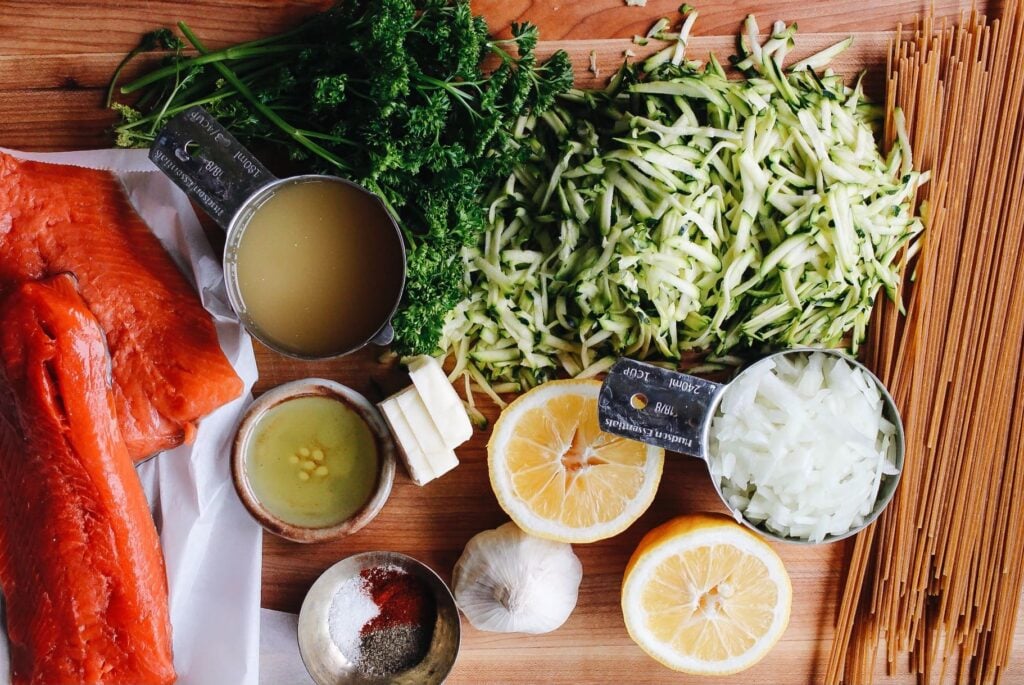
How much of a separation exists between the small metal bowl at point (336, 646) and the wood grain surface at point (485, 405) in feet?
0.35

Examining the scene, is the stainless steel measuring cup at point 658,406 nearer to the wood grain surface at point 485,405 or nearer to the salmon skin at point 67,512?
the wood grain surface at point 485,405

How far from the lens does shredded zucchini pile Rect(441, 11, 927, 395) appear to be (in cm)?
213

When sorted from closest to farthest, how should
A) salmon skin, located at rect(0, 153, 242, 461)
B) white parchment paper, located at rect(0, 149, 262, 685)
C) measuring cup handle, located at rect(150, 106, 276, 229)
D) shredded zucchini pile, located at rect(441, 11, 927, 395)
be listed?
measuring cup handle, located at rect(150, 106, 276, 229) < shredded zucchini pile, located at rect(441, 11, 927, 395) < salmon skin, located at rect(0, 153, 242, 461) < white parchment paper, located at rect(0, 149, 262, 685)

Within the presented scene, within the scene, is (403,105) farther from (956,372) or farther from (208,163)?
(956,372)

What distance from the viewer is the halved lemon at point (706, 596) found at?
7.17 feet

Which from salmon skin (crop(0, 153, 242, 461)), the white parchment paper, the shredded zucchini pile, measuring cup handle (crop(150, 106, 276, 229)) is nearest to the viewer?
measuring cup handle (crop(150, 106, 276, 229))

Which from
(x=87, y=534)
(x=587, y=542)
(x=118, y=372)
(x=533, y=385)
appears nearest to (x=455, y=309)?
(x=533, y=385)

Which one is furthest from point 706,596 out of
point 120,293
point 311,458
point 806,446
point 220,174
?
point 120,293

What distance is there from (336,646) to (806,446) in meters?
1.47

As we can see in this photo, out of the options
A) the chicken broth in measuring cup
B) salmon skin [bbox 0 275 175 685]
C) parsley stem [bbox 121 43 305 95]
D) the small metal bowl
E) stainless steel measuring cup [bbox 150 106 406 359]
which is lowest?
the small metal bowl

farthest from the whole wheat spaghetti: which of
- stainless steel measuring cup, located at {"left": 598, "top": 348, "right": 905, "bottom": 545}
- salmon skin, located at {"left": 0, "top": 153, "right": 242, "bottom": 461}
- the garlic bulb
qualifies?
salmon skin, located at {"left": 0, "top": 153, "right": 242, "bottom": 461}

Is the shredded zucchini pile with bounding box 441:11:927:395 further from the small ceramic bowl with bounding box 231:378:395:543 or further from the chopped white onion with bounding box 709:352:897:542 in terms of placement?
the small ceramic bowl with bounding box 231:378:395:543

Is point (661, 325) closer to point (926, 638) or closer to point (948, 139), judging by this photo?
point (948, 139)

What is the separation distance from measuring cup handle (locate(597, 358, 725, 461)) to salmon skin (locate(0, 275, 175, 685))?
53.5 inches
